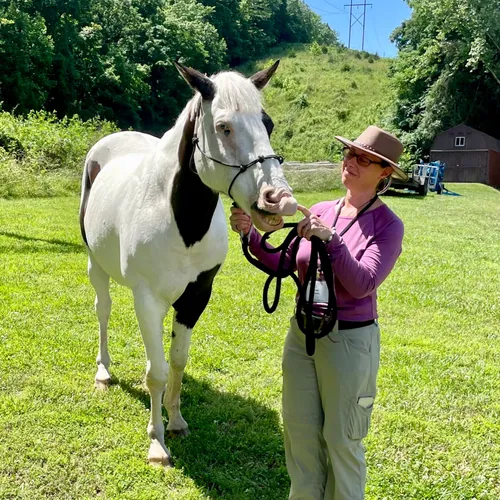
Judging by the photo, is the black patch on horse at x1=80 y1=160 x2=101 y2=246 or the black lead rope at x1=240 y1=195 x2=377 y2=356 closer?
the black lead rope at x1=240 y1=195 x2=377 y2=356

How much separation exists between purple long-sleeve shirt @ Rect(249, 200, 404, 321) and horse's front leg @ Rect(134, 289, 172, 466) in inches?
36.1

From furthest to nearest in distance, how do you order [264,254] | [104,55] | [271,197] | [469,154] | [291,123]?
[291,123], [104,55], [469,154], [264,254], [271,197]

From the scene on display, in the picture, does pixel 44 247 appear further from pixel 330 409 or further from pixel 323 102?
pixel 323 102

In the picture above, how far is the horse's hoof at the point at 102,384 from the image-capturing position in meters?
3.56

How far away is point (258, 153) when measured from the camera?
6.23ft

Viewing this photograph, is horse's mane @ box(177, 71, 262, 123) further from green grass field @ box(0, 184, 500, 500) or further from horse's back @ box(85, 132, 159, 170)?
green grass field @ box(0, 184, 500, 500)

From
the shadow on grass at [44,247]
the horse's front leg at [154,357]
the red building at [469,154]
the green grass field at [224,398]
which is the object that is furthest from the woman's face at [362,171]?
the red building at [469,154]

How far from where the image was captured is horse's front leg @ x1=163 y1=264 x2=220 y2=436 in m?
2.76

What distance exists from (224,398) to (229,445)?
1.85 feet

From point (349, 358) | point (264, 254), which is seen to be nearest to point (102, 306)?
point (264, 254)

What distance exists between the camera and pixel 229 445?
9.82 ft

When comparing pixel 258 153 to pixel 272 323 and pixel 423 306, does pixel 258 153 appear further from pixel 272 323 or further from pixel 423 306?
pixel 423 306

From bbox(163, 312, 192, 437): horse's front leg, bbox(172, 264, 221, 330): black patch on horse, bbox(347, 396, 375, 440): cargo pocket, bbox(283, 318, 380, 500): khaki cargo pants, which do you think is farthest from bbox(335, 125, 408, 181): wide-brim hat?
bbox(163, 312, 192, 437): horse's front leg

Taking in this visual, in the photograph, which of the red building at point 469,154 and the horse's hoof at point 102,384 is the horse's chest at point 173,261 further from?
the red building at point 469,154
